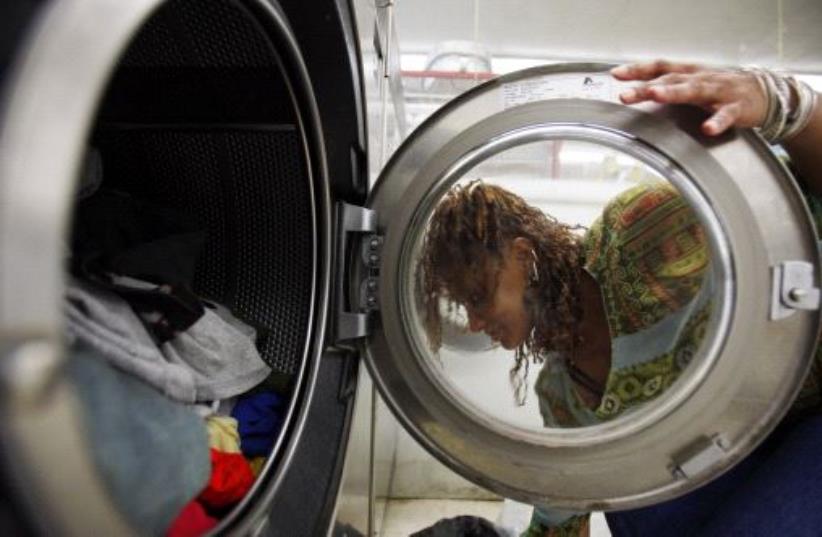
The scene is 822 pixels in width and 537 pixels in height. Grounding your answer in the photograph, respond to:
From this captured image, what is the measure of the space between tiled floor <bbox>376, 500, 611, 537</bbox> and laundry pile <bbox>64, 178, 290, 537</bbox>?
1038 mm

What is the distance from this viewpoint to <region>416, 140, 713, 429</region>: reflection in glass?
837 millimetres

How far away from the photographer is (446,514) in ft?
5.74

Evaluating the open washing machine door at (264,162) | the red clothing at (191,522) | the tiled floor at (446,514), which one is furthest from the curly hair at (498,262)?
the tiled floor at (446,514)

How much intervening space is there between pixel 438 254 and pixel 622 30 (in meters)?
1.44

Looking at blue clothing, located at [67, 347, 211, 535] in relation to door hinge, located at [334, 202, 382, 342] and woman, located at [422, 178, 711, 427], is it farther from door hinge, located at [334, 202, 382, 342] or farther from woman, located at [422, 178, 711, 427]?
woman, located at [422, 178, 711, 427]

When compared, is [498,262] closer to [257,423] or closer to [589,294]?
[589,294]

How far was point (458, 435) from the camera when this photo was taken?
733mm

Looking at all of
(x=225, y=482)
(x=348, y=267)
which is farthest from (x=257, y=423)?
(x=348, y=267)

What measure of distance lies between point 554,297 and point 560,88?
0.39 meters

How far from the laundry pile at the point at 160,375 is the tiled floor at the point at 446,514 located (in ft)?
3.41

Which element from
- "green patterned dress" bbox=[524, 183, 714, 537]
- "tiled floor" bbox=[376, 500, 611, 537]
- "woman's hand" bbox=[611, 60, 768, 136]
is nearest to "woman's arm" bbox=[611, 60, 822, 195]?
"woman's hand" bbox=[611, 60, 768, 136]

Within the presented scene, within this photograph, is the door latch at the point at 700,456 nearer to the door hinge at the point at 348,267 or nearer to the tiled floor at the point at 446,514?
the door hinge at the point at 348,267

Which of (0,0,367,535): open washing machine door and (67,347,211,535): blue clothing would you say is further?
(0,0,367,535): open washing machine door

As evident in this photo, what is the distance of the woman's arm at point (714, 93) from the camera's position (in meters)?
0.65
